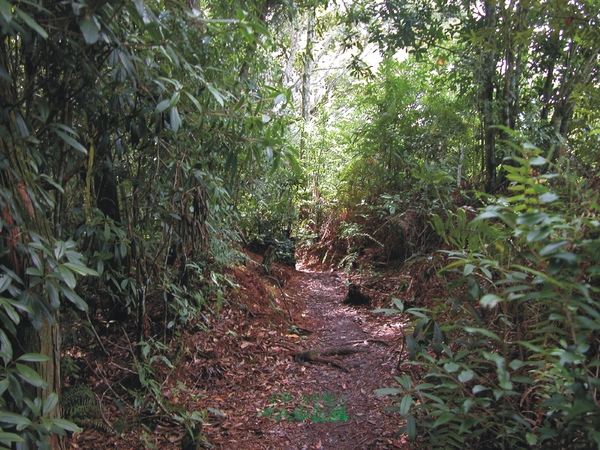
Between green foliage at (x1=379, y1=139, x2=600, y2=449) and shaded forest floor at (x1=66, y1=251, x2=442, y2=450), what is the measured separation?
3.08ft

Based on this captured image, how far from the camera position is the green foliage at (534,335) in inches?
58.4

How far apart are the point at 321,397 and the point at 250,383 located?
775mm

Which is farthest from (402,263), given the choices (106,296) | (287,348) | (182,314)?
(106,296)

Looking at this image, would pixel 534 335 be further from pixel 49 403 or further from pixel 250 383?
pixel 250 383

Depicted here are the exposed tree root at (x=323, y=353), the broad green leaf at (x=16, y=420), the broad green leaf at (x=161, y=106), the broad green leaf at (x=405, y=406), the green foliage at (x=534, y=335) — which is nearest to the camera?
the green foliage at (x=534, y=335)

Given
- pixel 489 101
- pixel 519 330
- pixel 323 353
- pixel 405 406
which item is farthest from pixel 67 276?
pixel 489 101

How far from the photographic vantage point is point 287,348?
500 cm

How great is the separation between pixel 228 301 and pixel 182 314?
158 cm

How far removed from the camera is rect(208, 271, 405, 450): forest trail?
3201mm

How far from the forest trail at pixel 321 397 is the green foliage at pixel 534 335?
25.6 inches

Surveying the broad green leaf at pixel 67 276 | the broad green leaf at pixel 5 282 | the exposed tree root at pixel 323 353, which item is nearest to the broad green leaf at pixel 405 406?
the broad green leaf at pixel 67 276

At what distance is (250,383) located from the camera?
4.18 m

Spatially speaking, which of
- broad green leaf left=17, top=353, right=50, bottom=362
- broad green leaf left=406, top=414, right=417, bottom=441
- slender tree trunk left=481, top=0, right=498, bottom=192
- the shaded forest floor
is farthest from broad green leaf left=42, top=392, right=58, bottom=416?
slender tree trunk left=481, top=0, right=498, bottom=192

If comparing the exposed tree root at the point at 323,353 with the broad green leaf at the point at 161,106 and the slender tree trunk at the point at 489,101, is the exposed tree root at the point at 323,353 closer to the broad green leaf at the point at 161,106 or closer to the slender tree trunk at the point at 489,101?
the slender tree trunk at the point at 489,101
